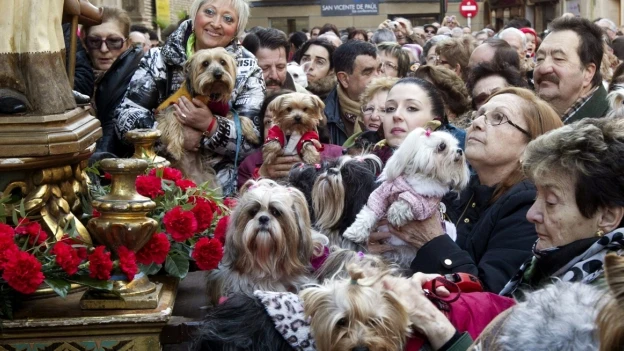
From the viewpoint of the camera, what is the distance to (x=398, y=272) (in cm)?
396

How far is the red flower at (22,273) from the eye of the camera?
3283 mm

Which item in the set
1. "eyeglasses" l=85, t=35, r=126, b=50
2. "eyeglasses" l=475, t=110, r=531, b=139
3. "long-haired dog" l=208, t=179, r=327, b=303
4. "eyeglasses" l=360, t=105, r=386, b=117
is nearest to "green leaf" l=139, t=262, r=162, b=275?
"long-haired dog" l=208, t=179, r=327, b=303

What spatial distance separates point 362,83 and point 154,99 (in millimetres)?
2240

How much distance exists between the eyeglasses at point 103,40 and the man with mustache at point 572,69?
3.09 metres

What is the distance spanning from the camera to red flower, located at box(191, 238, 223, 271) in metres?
3.99

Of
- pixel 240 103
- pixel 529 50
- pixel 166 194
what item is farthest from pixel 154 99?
pixel 529 50

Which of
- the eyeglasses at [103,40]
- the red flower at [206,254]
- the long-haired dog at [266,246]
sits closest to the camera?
the red flower at [206,254]

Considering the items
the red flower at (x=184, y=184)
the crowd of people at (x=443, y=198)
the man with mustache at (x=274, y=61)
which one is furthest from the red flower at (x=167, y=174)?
the man with mustache at (x=274, y=61)

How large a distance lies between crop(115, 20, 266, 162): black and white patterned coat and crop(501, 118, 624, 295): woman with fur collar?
2878 mm

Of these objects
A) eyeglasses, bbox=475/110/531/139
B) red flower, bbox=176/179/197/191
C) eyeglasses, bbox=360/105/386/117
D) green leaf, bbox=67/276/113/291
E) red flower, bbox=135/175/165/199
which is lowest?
green leaf, bbox=67/276/113/291

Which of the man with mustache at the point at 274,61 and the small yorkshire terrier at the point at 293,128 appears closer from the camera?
the small yorkshire terrier at the point at 293,128

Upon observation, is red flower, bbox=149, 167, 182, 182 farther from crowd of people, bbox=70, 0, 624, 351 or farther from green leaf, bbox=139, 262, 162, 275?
green leaf, bbox=139, 262, 162, 275

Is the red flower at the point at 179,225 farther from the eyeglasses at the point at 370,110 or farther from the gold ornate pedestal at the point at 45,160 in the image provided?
the eyeglasses at the point at 370,110

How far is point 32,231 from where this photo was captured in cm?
351
